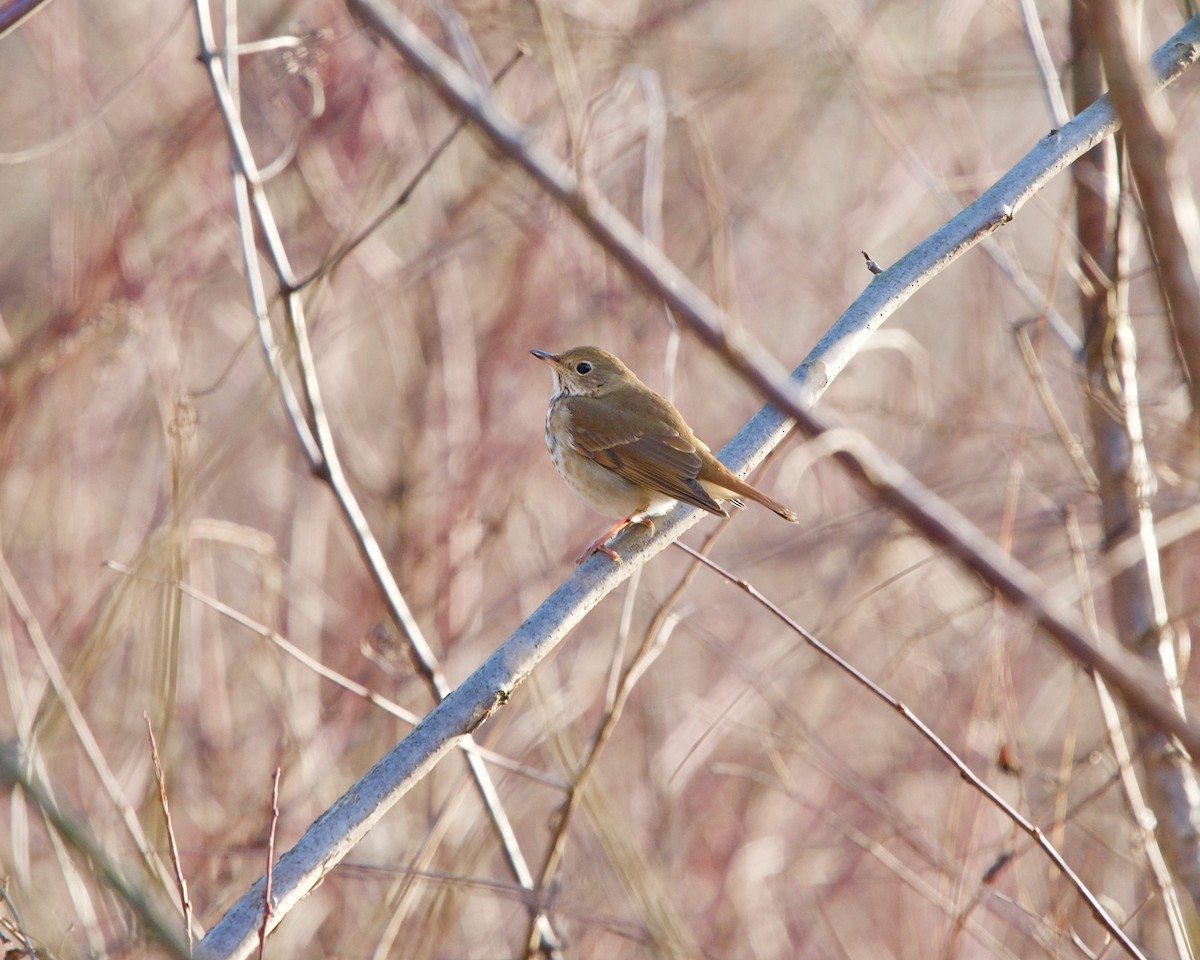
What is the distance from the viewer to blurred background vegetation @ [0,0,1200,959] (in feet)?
15.3

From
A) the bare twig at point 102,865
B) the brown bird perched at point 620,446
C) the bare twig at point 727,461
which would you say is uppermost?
the brown bird perched at point 620,446

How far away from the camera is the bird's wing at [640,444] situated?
3.52 metres

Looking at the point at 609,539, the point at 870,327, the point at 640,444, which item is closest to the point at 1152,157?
the point at 870,327

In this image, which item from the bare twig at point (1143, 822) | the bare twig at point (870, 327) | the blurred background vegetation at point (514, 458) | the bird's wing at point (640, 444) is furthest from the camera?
the blurred background vegetation at point (514, 458)

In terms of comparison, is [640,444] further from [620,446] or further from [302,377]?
[302,377]

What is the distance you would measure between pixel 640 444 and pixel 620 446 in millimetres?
70

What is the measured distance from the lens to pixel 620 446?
12.8 ft

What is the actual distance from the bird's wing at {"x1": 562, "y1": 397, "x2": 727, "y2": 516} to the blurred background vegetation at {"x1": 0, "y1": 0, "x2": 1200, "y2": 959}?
63 cm

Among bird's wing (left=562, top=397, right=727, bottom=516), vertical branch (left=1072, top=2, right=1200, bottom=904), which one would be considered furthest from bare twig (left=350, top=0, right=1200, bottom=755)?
vertical branch (left=1072, top=2, right=1200, bottom=904)

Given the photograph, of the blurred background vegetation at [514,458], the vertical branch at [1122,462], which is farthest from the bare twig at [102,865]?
the blurred background vegetation at [514,458]

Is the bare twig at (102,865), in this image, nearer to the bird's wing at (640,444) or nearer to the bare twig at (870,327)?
the bare twig at (870,327)

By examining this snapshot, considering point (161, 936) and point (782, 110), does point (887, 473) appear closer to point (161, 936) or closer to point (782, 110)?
point (161, 936)

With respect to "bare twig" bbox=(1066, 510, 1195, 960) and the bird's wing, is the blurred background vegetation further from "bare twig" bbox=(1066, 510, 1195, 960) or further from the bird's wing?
"bare twig" bbox=(1066, 510, 1195, 960)

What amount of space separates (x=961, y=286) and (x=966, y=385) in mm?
1131
